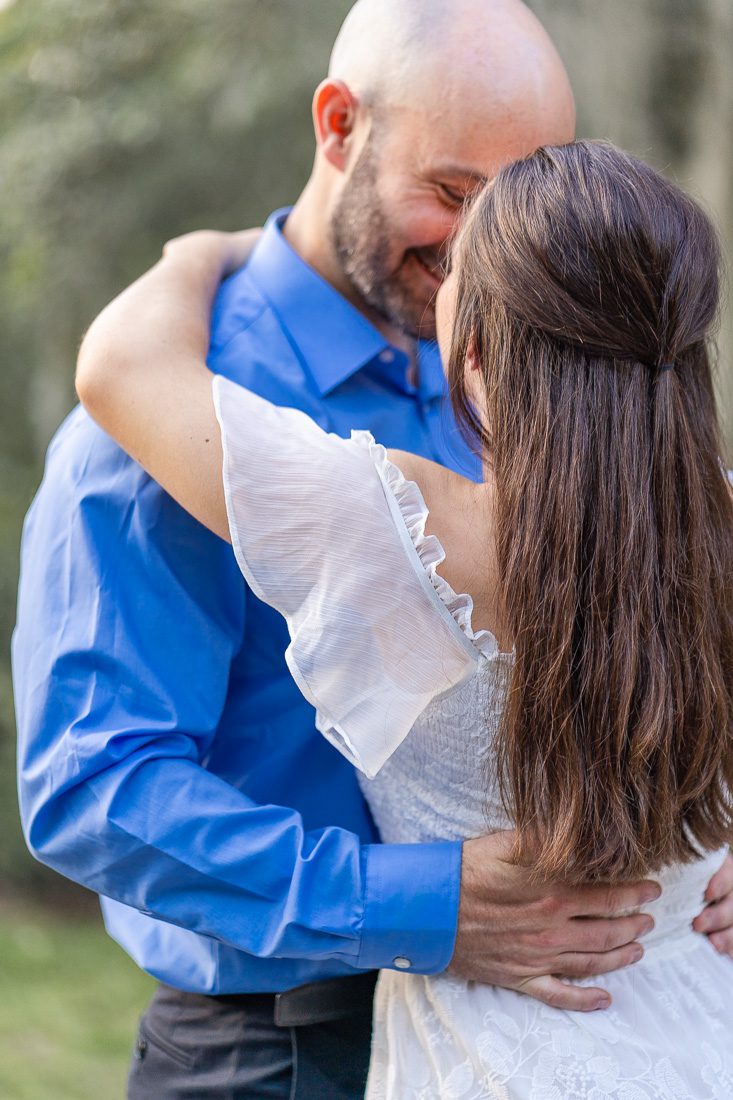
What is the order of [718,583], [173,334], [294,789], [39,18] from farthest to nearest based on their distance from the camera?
[39,18] < [294,789] < [173,334] < [718,583]

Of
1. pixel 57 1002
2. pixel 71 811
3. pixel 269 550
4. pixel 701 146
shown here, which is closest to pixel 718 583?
pixel 269 550

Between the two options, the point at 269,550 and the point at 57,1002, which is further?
the point at 57,1002

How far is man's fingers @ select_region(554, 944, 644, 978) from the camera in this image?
1565 millimetres

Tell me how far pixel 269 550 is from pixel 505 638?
0.30 metres

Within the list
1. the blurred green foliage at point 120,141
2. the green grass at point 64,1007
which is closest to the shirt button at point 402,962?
the green grass at point 64,1007

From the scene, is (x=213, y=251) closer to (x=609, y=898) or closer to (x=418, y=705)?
(x=418, y=705)

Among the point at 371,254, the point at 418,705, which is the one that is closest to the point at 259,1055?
the point at 418,705

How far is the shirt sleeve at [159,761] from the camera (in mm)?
1552

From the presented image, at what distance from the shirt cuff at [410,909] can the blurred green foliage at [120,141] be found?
4054 millimetres

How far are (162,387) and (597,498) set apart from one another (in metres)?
0.59

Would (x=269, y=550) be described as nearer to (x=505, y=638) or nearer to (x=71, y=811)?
(x=505, y=638)

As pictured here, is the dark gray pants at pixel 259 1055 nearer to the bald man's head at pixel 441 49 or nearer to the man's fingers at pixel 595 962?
the man's fingers at pixel 595 962

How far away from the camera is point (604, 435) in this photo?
1421 millimetres

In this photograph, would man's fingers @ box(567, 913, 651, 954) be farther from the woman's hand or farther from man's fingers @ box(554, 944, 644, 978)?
the woman's hand
